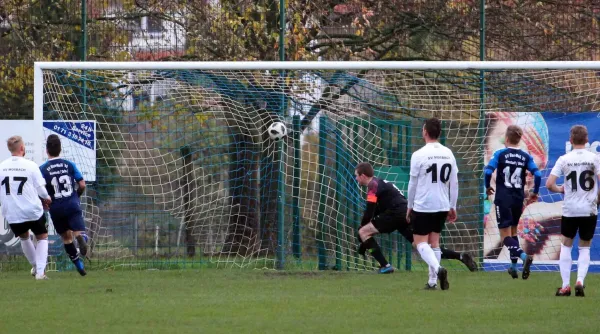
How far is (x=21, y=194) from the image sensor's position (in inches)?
484

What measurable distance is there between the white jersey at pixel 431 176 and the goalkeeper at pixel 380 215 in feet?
7.59

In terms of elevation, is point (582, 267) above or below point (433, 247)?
below

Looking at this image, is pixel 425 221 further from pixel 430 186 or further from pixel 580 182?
pixel 580 182

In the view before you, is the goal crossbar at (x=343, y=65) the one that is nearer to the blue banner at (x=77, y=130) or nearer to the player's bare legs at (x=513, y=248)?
the blue banner at (x=77, y=130)

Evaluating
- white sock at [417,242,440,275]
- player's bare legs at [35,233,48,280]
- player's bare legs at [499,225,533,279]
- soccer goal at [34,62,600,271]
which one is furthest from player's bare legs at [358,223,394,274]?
player's bare legs at [35,233,48,280]

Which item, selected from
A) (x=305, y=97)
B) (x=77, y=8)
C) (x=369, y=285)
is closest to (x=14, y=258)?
(x=77, y=8)

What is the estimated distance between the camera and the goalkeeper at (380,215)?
1331 cm

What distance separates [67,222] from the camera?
12.9m

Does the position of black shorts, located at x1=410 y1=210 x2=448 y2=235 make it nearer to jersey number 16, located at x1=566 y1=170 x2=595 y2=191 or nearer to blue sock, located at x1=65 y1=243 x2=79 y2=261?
jersey number 16, located at x1=566 y1=170 x2=595 y2=191

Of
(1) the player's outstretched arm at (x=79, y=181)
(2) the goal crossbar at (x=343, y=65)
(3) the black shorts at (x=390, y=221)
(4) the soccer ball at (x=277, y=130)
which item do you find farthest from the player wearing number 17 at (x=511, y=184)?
(1) the player's outstretched arm at (x=79, y=181)

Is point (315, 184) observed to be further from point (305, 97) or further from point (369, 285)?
point (369, 285)

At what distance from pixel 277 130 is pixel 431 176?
366 centimetres

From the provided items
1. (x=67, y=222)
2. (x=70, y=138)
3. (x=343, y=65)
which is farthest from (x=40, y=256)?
(x=343, y=65)

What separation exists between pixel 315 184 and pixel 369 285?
A: 117 inches
